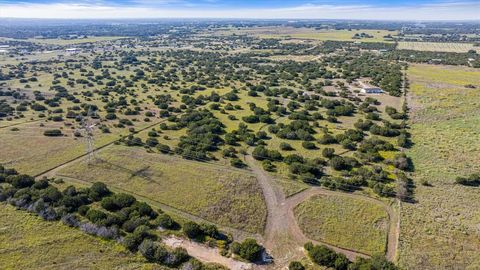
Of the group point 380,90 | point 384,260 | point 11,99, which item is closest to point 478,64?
point 380,90

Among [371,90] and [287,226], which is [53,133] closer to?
[287,226]

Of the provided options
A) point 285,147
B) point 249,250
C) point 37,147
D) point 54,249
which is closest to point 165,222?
point 249,250

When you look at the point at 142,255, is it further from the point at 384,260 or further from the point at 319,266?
the point at 384,260

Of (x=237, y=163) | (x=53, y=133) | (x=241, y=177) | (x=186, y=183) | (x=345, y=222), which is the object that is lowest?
(x=345, y=222)

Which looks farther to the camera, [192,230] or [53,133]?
[53,133]

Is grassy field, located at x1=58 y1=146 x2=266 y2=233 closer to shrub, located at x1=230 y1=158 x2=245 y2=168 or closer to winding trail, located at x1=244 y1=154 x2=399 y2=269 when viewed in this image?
winding trail, located at x1=244 y1=154 x2=399 y2=269

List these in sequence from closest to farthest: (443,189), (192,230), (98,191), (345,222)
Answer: (192,230) → (345,222) → (98,191) → (443,189)

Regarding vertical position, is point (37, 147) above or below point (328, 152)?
above
